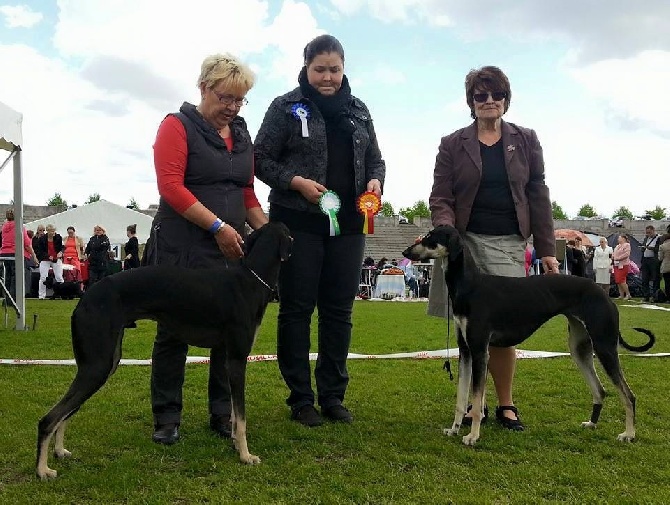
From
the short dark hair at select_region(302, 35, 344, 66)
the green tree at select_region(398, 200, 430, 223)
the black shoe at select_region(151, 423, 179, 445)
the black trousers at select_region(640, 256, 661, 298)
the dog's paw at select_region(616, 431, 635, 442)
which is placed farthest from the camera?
the green tree at select_region(398, 200, 430, 223)

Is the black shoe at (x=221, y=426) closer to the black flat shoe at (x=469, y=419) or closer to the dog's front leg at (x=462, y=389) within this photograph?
the dog's front leg at (x=462, y=389)

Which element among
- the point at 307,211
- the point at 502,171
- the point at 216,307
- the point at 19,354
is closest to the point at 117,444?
the point at 216,307

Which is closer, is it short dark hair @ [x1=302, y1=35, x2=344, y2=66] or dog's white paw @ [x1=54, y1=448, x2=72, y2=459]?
dog's white paw @ [x1=54, y1=448, x2=72, y2=459]

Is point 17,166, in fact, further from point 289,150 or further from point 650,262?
point 650,262

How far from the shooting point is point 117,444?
12.0 feet

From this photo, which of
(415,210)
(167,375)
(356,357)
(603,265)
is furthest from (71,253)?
(415,210)

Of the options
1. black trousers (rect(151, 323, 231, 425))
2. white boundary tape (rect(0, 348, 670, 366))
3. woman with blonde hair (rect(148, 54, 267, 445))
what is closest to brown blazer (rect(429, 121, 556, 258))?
woman with blonde hair (rect(148, 54, 267, 445))

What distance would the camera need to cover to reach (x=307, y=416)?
164 inches

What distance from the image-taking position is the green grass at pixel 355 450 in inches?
115

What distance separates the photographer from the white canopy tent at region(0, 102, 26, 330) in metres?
8.09

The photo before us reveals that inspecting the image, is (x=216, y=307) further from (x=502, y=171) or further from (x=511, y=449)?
(x=502, y=171)

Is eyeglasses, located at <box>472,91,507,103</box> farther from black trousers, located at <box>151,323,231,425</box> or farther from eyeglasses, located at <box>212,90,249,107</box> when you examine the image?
black trousers, located at <box>151,323,231,425</box>

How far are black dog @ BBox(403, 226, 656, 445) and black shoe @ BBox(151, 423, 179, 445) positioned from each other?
1632mm

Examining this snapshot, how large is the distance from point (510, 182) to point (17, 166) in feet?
23.2
